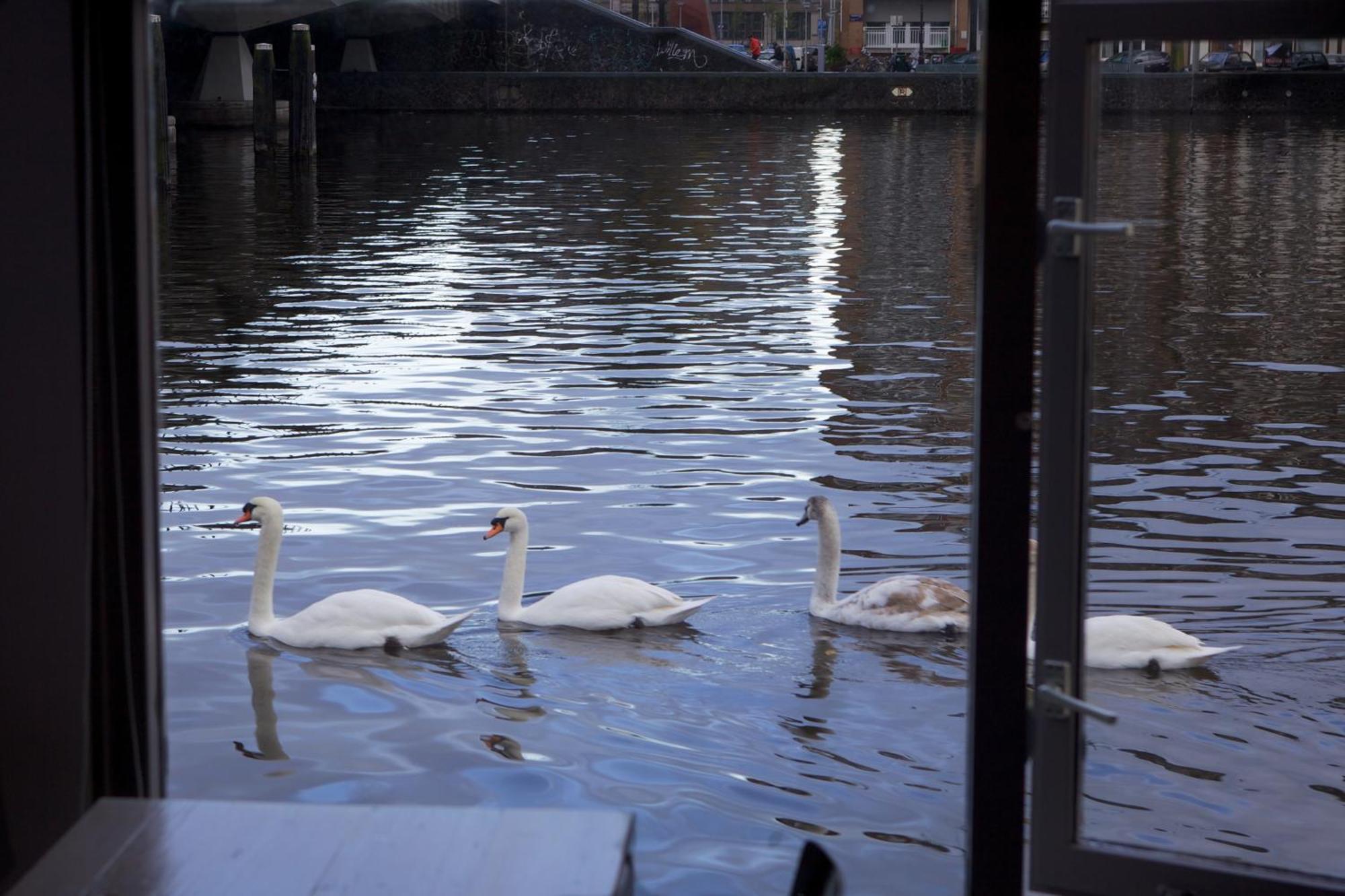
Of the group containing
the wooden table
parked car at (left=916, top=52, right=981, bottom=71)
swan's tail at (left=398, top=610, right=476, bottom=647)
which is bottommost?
swan's tail at (left=398, top=610, right=476, bottom=647)

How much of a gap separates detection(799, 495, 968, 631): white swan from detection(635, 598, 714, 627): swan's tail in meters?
0.49

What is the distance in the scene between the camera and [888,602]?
665 centimetres

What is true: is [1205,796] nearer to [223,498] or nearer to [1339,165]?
[223,498]

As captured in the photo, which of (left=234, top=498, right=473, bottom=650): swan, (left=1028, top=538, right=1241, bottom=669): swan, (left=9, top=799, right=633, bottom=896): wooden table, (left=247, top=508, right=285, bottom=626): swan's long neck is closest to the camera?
(left=9, top=799, right=633, bottom=896): wooden table

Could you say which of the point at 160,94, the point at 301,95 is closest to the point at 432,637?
the point at 160,94

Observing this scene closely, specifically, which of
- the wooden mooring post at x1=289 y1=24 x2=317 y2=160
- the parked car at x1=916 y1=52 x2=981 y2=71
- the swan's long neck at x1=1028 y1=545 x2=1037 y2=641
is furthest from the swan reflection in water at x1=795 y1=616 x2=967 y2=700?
the parked car at x1=916 y1=52 x2=981 y2=71

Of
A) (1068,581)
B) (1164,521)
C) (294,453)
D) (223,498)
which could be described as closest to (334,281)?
(294,453)

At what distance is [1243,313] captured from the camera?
14000 mm

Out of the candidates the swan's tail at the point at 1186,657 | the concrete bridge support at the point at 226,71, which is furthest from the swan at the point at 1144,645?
the concrete bridge support at the point at 226,71

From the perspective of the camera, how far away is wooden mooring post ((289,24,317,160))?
29.8 metres

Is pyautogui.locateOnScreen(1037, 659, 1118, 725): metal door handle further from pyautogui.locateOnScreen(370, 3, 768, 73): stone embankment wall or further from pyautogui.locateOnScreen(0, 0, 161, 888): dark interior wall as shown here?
pyautogui.locateOnScreen(370, 3, 768, 73): stone embankment wall

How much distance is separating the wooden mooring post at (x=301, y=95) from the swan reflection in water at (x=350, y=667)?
80.1 feet

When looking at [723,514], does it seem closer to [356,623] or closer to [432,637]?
[432,637]

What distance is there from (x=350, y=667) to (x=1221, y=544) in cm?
377
